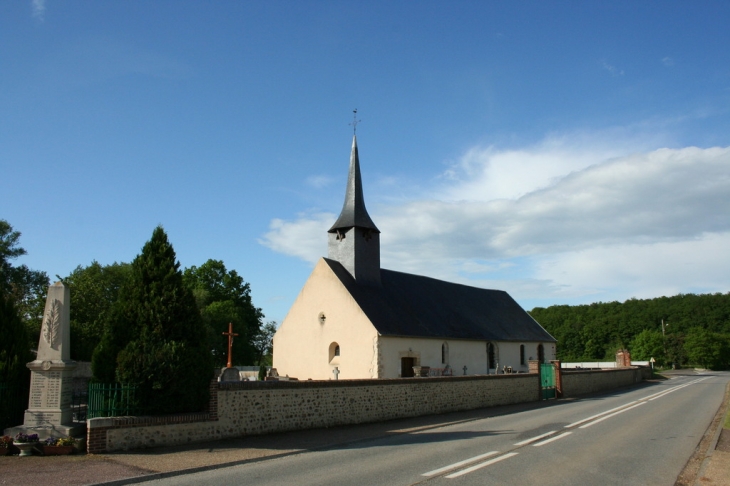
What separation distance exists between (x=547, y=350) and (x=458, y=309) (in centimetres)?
1054

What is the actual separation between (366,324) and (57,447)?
17478 mm

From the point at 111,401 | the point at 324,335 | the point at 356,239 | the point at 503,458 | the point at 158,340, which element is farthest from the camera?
the point at 356,239

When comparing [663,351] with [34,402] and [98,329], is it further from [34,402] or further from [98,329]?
[34,402]

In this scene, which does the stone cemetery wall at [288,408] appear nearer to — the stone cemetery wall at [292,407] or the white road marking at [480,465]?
the stone cemetery wall at [292,407]

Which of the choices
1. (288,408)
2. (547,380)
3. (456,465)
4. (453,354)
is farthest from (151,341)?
(453,354)

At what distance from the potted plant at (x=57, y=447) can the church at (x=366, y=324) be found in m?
14.5

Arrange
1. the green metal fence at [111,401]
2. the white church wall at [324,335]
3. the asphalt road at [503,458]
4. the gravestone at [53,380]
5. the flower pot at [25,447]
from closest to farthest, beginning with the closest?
the asphalt road at [503,458], the flower pot at [25,447], the gravestone at [53,380], the green metal fence at [111,401], the white church wall at [324,335]

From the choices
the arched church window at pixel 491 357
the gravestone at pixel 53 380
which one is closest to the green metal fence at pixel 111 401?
the gravestone at pixel 53 380

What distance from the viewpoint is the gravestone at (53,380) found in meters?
11.6

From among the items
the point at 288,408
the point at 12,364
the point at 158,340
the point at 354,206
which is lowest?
the point at 288,408

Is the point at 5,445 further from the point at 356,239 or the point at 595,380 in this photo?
the point at 595,380

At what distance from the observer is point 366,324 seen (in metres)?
27.4

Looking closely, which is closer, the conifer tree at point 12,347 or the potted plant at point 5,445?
the potted plant at point 5,445

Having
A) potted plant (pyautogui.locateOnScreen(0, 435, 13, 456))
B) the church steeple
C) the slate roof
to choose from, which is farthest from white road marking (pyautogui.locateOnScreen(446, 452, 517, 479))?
the church steeple
